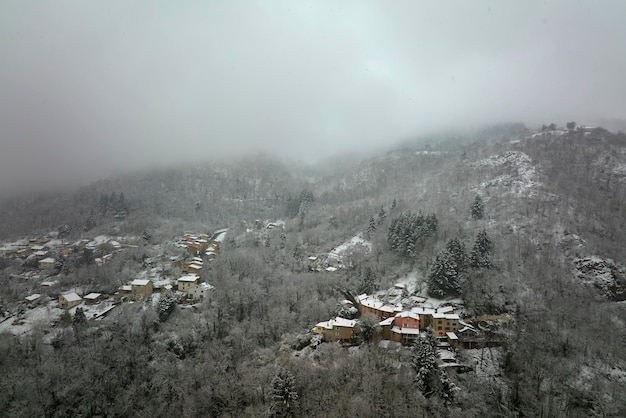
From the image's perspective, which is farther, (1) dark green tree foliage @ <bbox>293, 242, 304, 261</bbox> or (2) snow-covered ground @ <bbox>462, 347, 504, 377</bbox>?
(1) dark green tree foliage @ <bbox>293, 242, 304, 261</bbox>

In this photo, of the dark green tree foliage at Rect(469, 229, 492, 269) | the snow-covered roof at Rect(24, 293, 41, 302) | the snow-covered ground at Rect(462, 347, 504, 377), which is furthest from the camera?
the snow-covered roof at Rect(24, 293, 41, 302)

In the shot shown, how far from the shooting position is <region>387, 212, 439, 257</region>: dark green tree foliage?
2699 inches

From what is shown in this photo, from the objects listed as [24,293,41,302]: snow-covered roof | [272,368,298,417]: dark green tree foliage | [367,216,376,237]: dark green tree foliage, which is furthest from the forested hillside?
[24,293,41,302]: snow-covered roof

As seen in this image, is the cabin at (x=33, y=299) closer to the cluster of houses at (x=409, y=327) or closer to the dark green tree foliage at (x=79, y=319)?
the dark green tree foliage at (x=79, y=319)

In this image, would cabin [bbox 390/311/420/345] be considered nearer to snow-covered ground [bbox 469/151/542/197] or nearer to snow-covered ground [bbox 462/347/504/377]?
snow-covered ground [bbox 462/347/504/377]

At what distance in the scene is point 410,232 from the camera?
230 feet

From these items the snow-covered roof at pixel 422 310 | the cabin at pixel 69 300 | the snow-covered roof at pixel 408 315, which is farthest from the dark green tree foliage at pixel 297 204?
the snow-covered roof at pixel 408 315

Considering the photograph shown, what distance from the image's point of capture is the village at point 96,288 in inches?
2343

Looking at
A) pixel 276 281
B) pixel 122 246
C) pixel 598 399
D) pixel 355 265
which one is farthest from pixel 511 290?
pixel 122 246

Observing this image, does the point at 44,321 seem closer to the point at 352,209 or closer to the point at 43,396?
the point at 43,396

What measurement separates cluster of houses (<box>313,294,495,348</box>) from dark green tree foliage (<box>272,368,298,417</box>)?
10406 mm

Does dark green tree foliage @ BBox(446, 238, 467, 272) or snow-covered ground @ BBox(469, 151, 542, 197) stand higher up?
snow-covered ground @ BBox(469, 151, 542, 197)

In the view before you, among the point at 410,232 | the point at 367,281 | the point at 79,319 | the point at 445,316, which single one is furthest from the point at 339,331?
the point at 79,319

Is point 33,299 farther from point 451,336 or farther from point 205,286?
point 451,336
